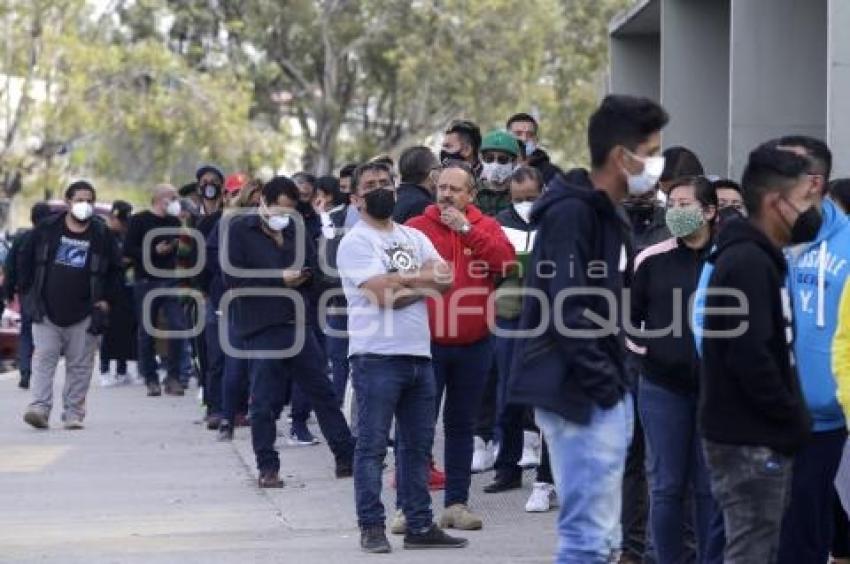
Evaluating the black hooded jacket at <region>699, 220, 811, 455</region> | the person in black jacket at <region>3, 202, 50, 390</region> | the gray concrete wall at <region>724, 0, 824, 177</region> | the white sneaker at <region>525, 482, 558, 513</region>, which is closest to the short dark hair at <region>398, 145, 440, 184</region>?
the white sneaker at <region>525, 482, 558, 513</region>

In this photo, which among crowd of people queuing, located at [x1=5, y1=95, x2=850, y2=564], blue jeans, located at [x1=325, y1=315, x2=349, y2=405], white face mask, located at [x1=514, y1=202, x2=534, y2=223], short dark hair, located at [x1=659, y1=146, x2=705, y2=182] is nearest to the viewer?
crowd of people queuing, located at [x1=5, y1=95, x2=850, y2=564]

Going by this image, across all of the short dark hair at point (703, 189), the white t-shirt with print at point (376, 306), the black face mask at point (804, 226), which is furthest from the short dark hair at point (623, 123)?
the white t-shirt with print at point (376, 306)

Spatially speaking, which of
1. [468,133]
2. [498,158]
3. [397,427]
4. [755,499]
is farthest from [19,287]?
[755,499]

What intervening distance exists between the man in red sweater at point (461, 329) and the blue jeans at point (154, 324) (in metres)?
9.47

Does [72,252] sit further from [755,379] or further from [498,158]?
[755,379]

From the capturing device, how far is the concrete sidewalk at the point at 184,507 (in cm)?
1001

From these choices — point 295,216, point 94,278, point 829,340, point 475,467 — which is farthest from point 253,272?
point 829,340

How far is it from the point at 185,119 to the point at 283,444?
2697 cm

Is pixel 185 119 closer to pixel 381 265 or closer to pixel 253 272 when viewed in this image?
pixel 253 272

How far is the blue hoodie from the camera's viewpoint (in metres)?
7.49

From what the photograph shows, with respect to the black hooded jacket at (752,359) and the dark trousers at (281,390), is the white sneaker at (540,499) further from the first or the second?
the black hooded jacket at (752,359)

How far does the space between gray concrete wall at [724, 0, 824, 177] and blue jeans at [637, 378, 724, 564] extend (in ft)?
17.3

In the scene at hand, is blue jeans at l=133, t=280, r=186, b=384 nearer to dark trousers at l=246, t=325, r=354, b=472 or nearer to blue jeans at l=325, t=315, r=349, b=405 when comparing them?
blue jeans at l=325, t=315, r=349, b=405

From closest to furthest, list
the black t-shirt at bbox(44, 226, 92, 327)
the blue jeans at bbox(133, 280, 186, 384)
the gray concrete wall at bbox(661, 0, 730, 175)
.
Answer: the black t-shirt at bbox(44, 226, 92, 327) < the gray concrete wall at bbox(661, 0, 730, 175) < the blue jeans at bbox(133, 280, 186, 384)
